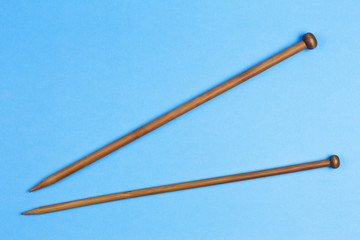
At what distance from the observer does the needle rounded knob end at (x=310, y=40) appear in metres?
1.01

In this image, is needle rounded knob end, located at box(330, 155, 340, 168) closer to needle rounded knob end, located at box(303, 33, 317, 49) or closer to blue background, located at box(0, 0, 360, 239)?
blue background, located at box(0, 0, 360, 239)

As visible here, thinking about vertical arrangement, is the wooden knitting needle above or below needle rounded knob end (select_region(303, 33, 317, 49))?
below

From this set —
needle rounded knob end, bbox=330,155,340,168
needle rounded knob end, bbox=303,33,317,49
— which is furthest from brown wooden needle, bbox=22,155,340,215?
needle rounded knob end, bbox=303,33,317,49

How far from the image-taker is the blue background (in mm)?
1039

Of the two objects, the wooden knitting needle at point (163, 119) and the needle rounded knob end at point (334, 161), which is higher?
the wooden knitting needle at point (163, 119)

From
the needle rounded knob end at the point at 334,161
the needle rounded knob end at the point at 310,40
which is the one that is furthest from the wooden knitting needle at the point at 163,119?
the needle rounded knob end at the point at 334,161

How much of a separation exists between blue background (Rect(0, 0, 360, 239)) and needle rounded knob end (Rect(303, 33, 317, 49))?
44 millimetres

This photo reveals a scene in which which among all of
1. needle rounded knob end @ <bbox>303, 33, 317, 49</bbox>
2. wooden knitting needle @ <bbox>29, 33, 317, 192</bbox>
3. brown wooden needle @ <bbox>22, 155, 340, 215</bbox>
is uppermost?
needle rounded knob end @ <bbox>303, 33, 317, 49</bbox>

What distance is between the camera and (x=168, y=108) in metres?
1.04

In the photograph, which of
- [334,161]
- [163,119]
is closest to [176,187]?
[163,119]

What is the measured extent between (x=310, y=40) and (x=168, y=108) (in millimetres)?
370

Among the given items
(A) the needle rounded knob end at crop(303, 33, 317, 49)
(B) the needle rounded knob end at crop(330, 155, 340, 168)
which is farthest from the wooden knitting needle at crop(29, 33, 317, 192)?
(B) the needle rounded knob end at crop(330, 155, 340, 168)

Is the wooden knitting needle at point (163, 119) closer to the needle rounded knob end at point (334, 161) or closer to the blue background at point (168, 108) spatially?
the blue background at point (168, 108)

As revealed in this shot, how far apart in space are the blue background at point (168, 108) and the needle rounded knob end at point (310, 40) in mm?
44
